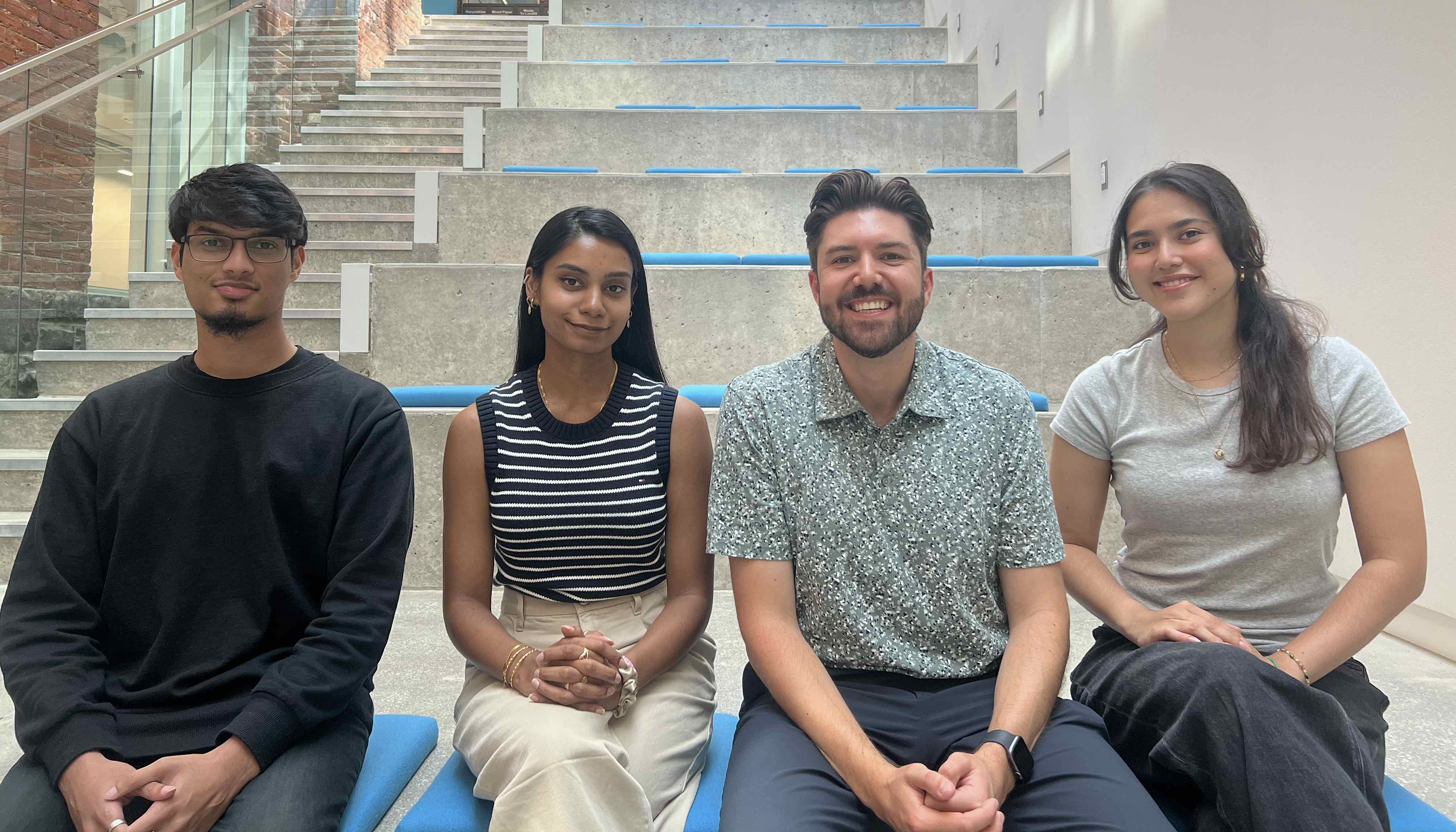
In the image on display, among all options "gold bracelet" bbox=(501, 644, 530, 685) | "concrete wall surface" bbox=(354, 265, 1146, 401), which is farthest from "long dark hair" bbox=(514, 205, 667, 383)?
"concrete wall surface" bbox=(354, 265, 1146, 401)

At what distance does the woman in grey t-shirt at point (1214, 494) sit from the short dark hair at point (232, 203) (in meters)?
1.26

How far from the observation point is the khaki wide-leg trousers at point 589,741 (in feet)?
3.67

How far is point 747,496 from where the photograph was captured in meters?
1.28

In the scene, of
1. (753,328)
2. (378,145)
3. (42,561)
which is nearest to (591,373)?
(42,561)

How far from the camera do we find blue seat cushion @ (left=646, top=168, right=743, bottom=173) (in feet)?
14.6

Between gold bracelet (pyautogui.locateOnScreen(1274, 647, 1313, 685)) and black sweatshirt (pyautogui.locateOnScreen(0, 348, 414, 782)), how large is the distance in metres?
1.22

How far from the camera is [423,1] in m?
12.6

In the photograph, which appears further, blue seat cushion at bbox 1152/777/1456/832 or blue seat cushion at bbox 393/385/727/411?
blue seat cushion at bbox 393/385/727/411

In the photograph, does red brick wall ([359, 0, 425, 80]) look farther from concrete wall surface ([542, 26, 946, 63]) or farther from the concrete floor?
the concrete floor

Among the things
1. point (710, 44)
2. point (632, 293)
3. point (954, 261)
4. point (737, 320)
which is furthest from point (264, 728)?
point (710, 44)

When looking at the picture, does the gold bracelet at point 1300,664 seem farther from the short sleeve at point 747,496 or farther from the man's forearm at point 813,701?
the short sleeve at point 747,496

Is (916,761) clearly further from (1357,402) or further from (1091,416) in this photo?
(1357,402)

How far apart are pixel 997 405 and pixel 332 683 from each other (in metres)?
1.00

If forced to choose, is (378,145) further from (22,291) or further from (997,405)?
(997,405)
